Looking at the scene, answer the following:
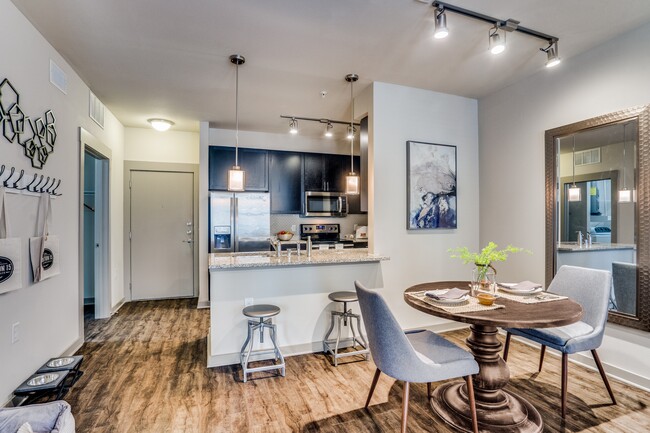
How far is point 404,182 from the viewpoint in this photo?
353cm

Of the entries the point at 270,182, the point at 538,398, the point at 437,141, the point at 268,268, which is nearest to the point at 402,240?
the point at 437,141

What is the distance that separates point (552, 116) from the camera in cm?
310

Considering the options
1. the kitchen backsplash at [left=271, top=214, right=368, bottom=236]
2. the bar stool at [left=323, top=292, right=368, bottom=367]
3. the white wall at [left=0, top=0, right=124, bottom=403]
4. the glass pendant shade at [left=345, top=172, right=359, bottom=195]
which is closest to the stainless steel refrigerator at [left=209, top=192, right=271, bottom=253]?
the kitchen backsplash at [left=271, top=214, right=368, bottom=236]

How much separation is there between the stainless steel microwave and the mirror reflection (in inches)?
123

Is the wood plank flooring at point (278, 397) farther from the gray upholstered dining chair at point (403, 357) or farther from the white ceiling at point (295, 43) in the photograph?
the white ceiling at point (295, 43)

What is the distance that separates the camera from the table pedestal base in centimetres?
194

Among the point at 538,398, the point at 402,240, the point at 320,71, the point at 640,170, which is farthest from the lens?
the point at 402,240

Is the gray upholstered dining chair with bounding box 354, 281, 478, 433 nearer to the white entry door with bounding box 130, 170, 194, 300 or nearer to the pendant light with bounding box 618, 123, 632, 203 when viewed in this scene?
the pendant light with bounding box 618, 123, 632, 203

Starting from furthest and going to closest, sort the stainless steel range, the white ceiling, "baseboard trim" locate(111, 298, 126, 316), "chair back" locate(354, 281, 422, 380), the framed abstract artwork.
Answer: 1. the stainless steel range
2. "baseboard trim" locate(111, 298, 126, 316)
3. the framed abstract artwork
4. the white ceiling
5. "chair back" locate(354, 281, 422, 380)

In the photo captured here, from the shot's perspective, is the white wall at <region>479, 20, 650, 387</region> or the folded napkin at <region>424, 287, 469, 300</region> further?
the white wall at <region>479, 20, 650, 387</region>

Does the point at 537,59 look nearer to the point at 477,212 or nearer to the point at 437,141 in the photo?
the point at 437,141

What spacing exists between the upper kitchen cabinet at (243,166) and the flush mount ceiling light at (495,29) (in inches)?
138

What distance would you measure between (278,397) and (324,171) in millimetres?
3813

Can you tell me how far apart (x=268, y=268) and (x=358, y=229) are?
2.88 meters
